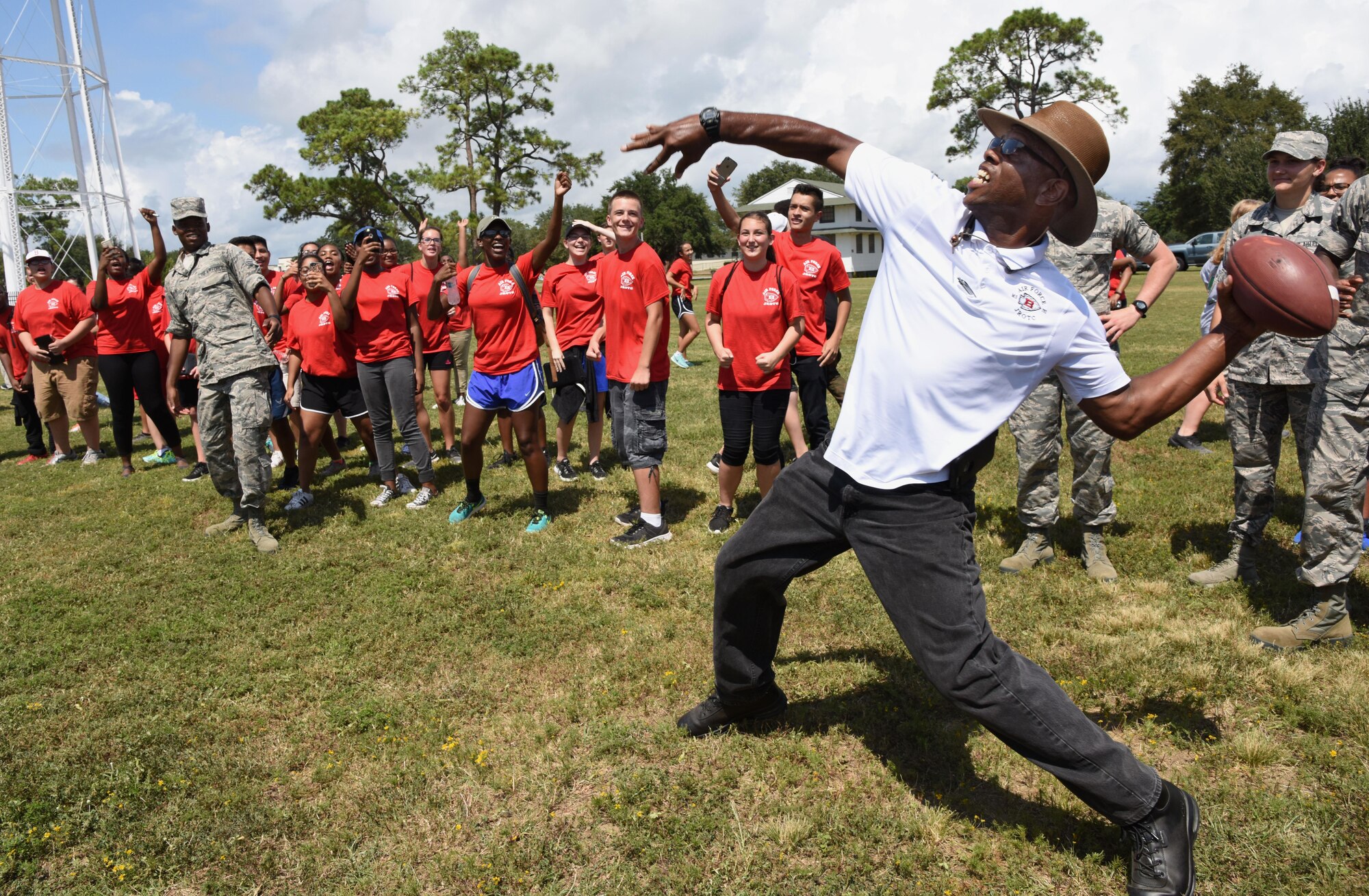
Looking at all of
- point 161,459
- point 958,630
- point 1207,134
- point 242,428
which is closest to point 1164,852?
point 958,630

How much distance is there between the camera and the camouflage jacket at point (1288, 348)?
15.2 feet

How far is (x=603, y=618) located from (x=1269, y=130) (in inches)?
2487

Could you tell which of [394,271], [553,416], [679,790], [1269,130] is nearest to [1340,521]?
[679,790]

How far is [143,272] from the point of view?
9.14 metres

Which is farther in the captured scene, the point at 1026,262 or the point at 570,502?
the point at 570,502

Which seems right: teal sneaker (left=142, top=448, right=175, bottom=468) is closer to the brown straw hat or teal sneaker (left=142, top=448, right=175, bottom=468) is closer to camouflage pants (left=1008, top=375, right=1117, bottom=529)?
camouflage pants (left=1008, top=375, right=1117, bottom=529)

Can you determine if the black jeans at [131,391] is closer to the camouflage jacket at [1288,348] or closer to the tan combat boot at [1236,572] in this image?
the tan combat boot at [1236,572]

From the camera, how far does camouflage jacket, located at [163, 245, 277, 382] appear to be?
6453mm

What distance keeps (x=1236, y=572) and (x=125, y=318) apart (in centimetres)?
1058

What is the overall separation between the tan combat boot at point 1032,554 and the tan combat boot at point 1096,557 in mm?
228

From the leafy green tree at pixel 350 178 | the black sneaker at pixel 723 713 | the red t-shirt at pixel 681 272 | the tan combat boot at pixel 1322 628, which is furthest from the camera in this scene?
the leafy green tree at pixel 350 178

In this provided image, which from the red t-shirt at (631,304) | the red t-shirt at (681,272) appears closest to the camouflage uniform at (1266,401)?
the red t-shirt at (631,304)

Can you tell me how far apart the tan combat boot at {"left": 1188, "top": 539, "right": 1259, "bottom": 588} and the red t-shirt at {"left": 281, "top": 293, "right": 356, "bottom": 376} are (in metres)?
7.00

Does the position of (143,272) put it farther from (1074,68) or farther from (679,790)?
(1074,68)
